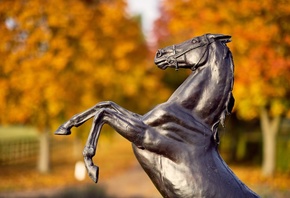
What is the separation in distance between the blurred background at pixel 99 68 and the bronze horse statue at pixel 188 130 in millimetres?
9898

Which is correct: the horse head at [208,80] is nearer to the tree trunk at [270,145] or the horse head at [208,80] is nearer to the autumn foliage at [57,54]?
the autumn foliage at [57,54]

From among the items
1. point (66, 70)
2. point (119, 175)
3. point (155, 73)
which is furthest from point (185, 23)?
point (155, 73)

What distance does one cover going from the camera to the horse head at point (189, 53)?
4281 millimetres

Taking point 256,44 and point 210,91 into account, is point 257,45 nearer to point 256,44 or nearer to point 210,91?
point 256,44

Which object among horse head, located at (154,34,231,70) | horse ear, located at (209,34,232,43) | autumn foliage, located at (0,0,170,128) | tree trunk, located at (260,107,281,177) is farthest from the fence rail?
horse ear, located at (209,34,232,43)

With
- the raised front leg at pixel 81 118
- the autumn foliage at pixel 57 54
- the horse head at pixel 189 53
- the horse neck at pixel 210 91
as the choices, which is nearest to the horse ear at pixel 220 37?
the horse head at pixel 189 53

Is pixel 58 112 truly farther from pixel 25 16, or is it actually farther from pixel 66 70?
pixel 25 16

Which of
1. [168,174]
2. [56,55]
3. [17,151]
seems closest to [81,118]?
[168,174]

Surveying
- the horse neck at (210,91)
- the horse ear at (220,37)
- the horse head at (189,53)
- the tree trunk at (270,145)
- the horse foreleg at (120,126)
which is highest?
the horse ear at (220,37)

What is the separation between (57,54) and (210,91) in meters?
14.1

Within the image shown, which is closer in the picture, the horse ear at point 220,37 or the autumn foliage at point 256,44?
the horse ear at point 220,37

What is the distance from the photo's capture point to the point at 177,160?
13.2ft

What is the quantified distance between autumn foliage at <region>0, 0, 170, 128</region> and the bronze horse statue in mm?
12761

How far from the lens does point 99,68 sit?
19.7m
